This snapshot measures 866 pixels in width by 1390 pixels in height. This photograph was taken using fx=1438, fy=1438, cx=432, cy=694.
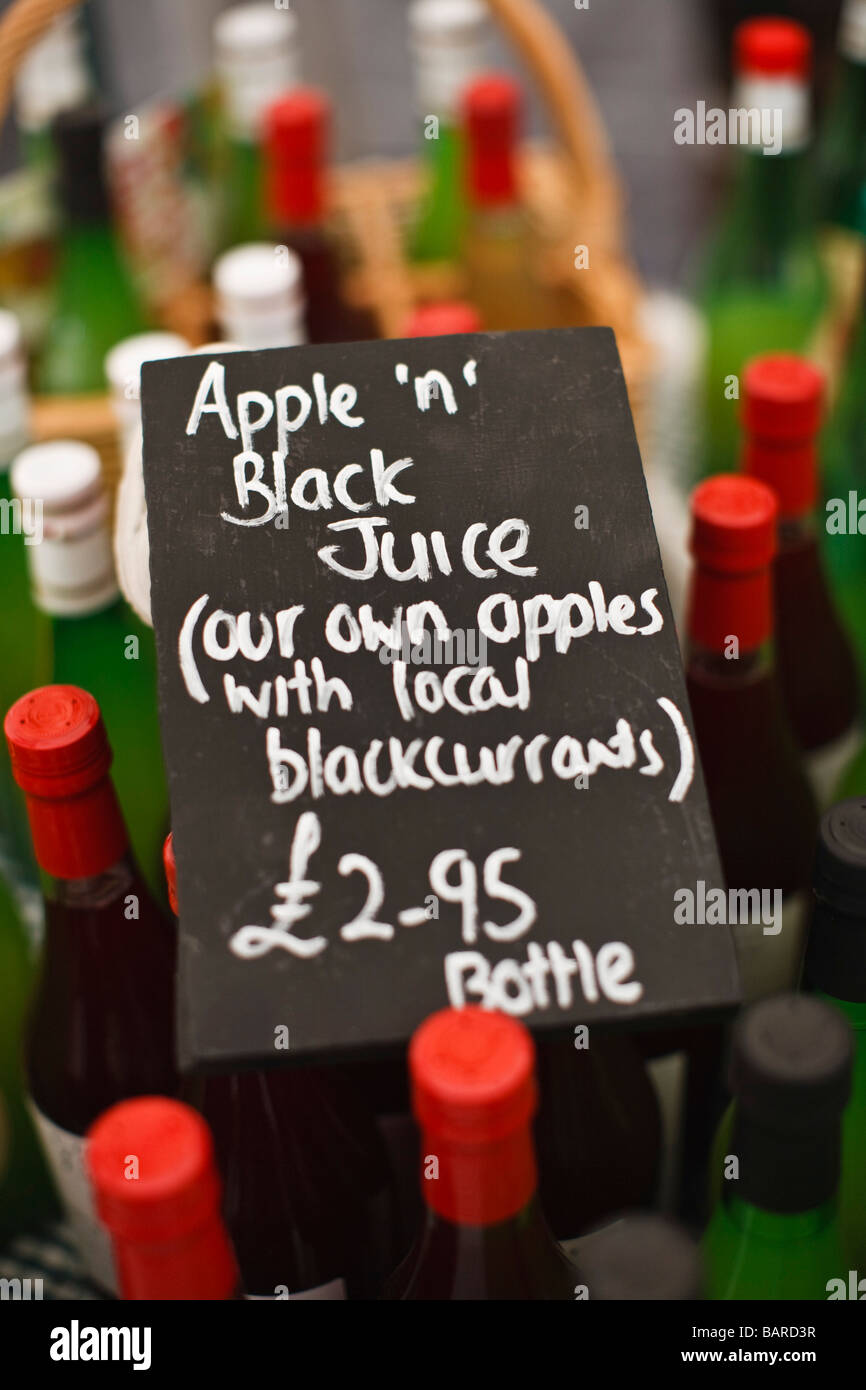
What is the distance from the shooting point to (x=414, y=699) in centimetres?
54

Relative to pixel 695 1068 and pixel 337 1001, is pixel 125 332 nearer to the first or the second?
pixel 695 1068

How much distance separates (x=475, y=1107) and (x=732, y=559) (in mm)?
316

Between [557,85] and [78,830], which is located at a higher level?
[557,85]

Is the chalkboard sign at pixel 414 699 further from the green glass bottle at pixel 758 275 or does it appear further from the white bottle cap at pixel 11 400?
the green glass bottle at pixel 758 275

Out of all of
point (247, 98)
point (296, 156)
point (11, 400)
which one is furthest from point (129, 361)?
point (247, 98)

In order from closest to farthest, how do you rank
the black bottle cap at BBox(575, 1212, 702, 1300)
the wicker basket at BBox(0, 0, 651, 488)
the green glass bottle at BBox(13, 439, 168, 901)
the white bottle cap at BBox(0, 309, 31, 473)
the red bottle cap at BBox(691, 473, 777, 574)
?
the black bottle cap at BBox(575, 1212, 702, 1300) < the red bottle cap at BBox(691, 473, 777, 574) < the green glass bottle at BBox(13, 439, 168, 901) < the white bottle cap at BBox(0, 309, 31, 473) < the wicker basket at BBox(0, 0, 651, 488)

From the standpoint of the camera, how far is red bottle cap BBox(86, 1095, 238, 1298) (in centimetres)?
44

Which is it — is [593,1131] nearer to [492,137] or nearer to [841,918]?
[841,918]

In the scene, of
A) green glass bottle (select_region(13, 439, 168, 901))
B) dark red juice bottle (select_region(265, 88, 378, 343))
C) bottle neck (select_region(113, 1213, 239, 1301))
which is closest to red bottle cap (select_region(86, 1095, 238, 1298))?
bottle neck (select_region(113, 1213, 239, 1301))

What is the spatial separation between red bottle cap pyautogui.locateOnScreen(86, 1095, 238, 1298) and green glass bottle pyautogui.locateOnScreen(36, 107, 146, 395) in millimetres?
895

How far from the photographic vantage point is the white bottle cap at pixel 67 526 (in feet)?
2.42

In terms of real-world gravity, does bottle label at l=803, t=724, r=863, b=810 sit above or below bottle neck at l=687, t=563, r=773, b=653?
below

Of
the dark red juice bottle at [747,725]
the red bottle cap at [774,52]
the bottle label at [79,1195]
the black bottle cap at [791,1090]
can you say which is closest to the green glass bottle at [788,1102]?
the black bottle cap at [791,1090]

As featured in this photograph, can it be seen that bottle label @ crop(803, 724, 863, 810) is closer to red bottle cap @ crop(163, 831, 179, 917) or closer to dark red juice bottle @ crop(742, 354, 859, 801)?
dark red juice bottle @ crop(742, 354, 859, 801)
